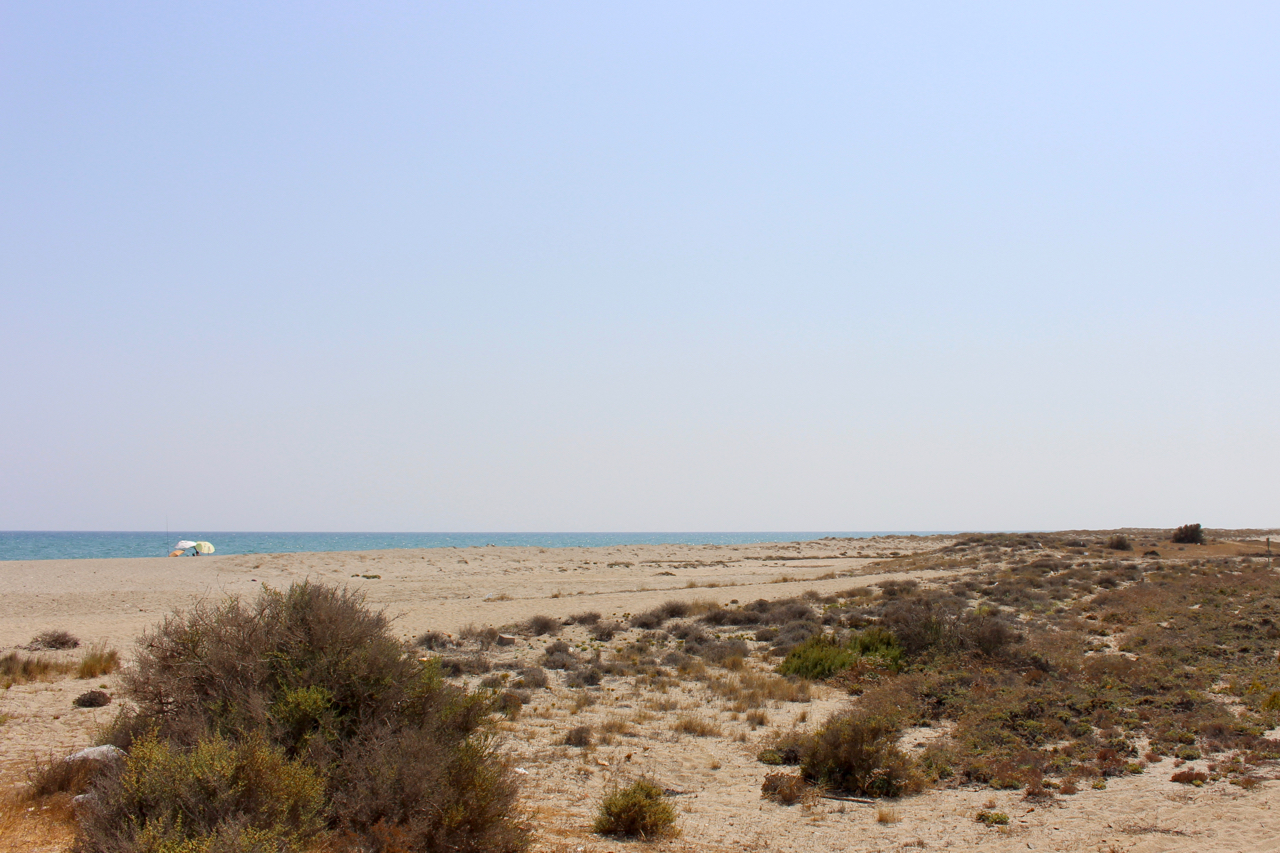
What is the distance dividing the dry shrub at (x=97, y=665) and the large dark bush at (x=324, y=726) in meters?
9.83

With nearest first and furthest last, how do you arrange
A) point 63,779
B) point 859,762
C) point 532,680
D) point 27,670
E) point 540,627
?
point 63,779, point 859,762, point 27,670, point 532,680, point 540,627

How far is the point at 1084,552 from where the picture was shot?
1911 inches

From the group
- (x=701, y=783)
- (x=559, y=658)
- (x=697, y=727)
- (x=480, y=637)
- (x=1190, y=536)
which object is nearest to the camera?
(x=701, y=783)

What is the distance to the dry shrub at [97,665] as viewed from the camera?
51.5ft

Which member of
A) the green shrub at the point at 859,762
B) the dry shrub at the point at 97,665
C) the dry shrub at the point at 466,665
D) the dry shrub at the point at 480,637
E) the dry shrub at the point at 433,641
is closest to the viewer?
the green shrub at the point at 859,762

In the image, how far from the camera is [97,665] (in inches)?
632

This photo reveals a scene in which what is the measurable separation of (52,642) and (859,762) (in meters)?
20.3

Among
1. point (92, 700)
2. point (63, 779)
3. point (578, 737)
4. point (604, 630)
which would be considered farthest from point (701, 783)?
point (604, 630)

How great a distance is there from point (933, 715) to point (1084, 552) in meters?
41.7

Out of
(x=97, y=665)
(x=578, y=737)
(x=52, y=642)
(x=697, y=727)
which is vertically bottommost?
(x=697, y=727)

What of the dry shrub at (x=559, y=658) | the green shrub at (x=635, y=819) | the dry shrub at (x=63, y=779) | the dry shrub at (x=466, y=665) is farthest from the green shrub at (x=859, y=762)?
the dry shrub at (x=466, y=665)

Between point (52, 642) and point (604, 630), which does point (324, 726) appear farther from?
point (52, 642)

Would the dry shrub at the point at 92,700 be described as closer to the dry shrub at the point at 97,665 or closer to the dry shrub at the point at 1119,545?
the dry shrub at the point at 97,665

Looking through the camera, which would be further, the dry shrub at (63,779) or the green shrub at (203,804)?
the dry shrub at (63,779)
